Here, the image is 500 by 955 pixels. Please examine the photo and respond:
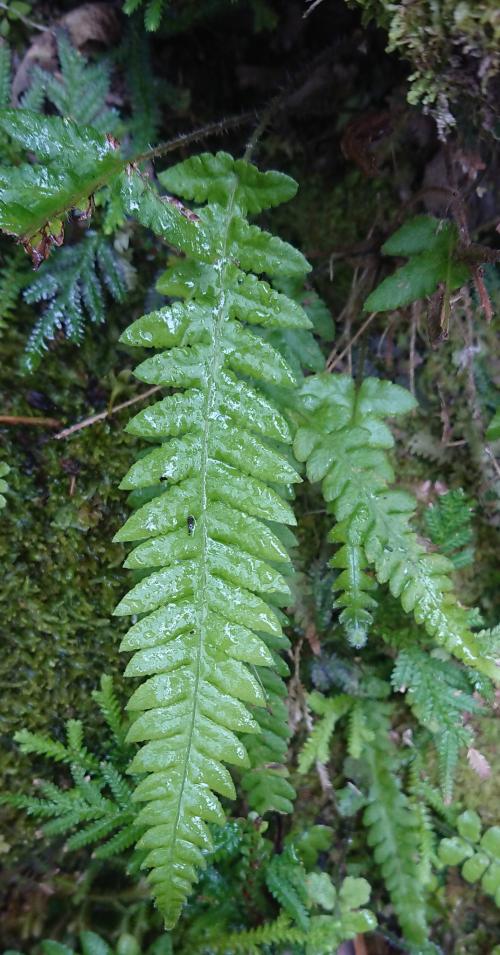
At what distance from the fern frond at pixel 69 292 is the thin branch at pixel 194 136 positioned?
38cm

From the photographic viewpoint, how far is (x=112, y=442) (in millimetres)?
2332

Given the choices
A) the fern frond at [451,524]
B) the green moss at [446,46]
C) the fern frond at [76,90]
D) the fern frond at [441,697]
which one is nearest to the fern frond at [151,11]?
the fern frond at [76,90]

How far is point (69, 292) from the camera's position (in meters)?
2.17

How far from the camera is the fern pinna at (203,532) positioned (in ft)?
5.69

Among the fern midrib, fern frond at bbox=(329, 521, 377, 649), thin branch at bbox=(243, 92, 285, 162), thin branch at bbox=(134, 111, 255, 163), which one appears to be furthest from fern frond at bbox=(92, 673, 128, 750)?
thin branch at bbox=(243, 92, 285, 162)

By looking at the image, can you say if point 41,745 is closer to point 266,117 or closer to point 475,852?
point 475,852

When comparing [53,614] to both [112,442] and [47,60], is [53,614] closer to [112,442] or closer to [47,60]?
[112,442]

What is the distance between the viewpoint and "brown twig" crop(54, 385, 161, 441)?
229cm

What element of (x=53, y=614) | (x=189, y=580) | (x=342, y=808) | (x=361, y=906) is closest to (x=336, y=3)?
(x=189, y=580)

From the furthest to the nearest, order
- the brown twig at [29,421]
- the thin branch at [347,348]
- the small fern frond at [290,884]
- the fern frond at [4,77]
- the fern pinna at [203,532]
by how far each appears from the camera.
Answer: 1. the thin branch at [347,348]
2. the small fern frond at [290,884]
3. the brown twig at [29,421]
4. the fern frond at [4,77]
5. the fern pinna at [203,532]

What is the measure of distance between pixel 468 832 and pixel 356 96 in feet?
9.28

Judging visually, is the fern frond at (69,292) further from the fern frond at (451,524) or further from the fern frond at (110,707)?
the fern frond at (451,524)

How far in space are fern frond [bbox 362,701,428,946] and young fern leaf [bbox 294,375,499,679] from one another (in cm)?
67

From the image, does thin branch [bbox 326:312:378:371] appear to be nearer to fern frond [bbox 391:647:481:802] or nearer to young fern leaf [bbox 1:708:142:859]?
fern frond [bbox 391:647:481:802]
